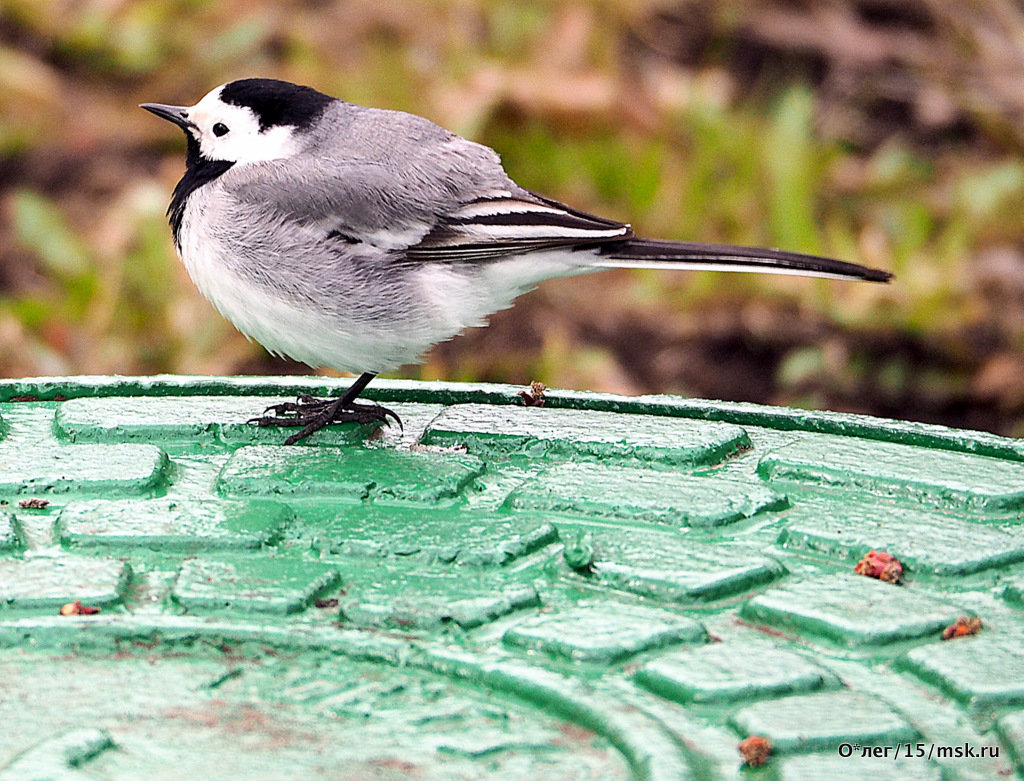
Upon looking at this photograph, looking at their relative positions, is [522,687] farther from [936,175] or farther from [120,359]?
[936,175]

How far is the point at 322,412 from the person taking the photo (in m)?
3.24

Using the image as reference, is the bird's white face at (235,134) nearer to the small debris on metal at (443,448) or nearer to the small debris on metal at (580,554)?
the small debris on metal at (443,448)

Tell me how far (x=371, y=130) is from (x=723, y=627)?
1.88 meters

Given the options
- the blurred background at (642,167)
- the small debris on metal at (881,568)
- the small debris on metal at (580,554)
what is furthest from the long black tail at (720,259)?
the blurred background at (642,167)

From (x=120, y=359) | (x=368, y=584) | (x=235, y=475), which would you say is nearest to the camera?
(x=368, y=584)

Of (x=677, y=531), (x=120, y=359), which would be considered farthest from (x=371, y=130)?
(x=120, y=359)

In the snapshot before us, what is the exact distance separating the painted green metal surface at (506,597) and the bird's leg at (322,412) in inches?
3.3

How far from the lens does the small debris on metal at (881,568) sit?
2.20 metres

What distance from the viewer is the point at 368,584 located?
215 cm

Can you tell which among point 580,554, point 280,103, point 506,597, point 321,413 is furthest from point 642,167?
point 506,597

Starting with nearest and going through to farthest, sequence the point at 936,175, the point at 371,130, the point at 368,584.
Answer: the point at 368,584 < the point at 371,130 < the point at 936,175

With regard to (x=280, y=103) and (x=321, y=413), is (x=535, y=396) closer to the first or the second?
(x=321, y=413)

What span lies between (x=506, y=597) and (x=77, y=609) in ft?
1.86

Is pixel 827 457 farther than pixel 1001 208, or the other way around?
pixel 1001 208
